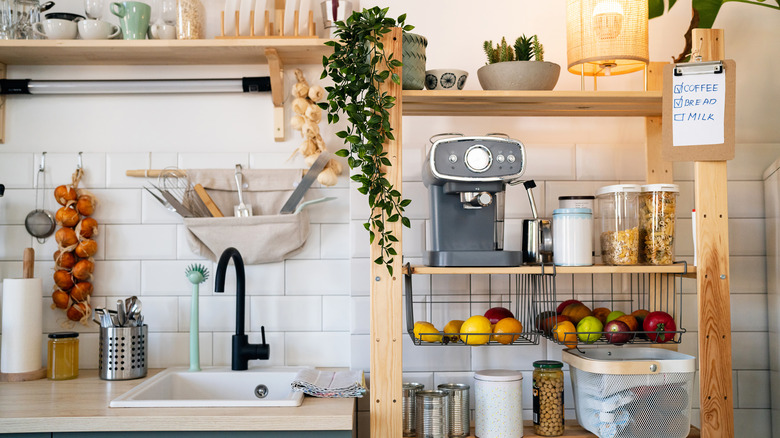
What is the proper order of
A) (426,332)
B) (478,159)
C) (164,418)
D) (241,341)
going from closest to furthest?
(164,418) → (478,159) → (426,332) → (241,341)

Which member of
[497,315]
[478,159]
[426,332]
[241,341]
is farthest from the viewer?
[241,341]

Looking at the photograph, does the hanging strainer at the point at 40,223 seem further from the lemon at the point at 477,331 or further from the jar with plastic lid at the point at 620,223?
the jar with plastic lid at the point at 620,223

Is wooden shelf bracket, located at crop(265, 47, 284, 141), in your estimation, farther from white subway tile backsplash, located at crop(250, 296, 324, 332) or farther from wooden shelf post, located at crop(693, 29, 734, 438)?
wooden shelf post, located at crop(693, 29, 734, 438)

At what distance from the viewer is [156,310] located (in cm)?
215

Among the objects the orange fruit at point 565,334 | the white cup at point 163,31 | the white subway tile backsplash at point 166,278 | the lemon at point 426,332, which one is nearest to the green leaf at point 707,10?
the orange fruit at point 565,334

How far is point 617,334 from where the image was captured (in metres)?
1.71

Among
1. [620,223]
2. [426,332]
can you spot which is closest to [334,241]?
[426,332]

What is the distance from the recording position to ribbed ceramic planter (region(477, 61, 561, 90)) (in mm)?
1729

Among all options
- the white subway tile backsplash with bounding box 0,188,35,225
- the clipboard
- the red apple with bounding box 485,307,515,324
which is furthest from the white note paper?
the white subway tile backsplash with bounding box 0,188,35,225

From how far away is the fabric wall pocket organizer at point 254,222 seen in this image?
6.85ft

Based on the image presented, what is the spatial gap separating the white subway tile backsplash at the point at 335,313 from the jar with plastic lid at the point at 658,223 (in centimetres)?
92

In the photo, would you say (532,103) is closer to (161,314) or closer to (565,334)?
(565,334)

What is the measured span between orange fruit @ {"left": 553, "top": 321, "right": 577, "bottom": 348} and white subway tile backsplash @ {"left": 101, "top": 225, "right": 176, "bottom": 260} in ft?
3.96

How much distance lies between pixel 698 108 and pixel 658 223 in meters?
0.30
